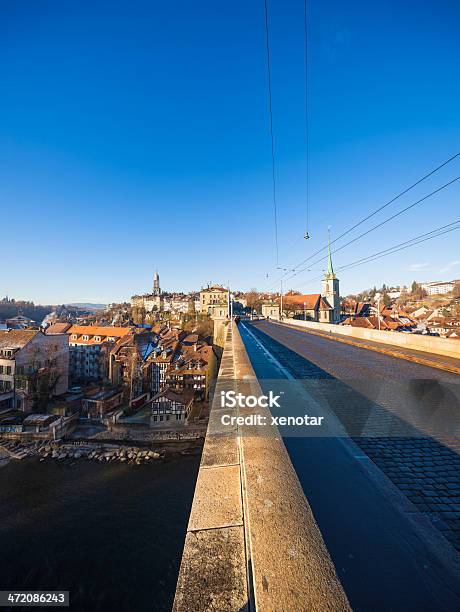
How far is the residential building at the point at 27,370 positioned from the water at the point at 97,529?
1399 centimetres

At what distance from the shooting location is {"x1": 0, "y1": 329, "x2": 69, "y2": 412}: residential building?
131 feet

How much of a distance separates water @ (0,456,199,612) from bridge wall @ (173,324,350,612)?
17.9 m

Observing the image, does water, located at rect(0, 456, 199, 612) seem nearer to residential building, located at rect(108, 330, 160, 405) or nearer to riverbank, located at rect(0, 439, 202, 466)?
riverbank, located at rect(0, 439, 202, 466)

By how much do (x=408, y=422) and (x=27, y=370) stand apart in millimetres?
49714

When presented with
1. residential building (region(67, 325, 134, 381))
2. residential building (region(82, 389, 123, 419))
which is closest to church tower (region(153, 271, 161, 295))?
residential building (region(67, 325, 134, 381))

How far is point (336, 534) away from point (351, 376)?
21.9ft

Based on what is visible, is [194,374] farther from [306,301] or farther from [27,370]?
[306,301]

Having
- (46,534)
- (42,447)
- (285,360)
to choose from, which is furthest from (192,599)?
(42,447)

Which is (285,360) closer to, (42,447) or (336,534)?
(336,534)

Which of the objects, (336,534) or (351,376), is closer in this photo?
(336,534)

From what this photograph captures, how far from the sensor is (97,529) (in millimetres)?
18938

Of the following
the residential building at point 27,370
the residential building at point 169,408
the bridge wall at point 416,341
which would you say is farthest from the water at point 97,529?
the bridge wall at point 416,341

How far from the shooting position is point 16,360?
40031 mm

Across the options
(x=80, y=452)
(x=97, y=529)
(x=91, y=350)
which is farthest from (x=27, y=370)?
(x=97, y=529)
